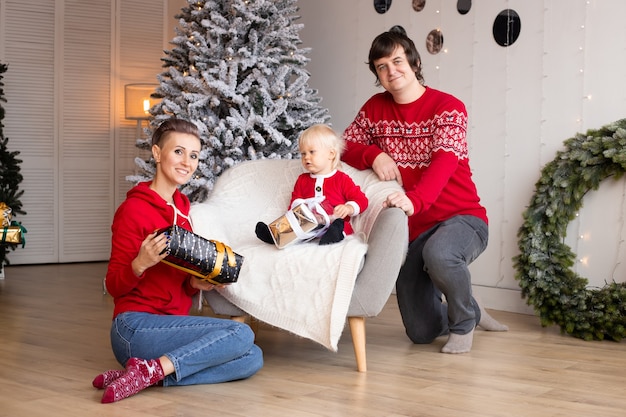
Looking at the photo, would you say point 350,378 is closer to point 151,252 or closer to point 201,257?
point 201,257

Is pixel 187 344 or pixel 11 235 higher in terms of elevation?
pixel 11 235

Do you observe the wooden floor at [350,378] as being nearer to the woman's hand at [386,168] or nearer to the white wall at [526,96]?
the white wall at [526,96]

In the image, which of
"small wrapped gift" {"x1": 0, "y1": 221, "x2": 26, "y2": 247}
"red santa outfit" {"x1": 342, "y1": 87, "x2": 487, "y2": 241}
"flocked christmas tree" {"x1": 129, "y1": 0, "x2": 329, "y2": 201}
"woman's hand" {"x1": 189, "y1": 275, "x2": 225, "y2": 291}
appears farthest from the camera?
"flocked christmas tree" {"x1": 129, "y1": 0, "x2": 329, "y2": 201}

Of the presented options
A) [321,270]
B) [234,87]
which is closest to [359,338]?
[321,270]

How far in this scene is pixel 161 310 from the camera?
2.67m

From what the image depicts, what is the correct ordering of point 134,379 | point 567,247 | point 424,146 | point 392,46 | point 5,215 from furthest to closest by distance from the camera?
point 567,247 → point 5,215 → point 424,146 → point 392,46 → point 134,379

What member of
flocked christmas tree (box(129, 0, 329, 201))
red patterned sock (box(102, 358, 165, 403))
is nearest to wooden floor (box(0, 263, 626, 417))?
red patterned sock (box(102, 358, 165, 403))

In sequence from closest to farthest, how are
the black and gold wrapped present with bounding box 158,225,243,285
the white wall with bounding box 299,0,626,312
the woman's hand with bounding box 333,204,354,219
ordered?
the black and gold wrapped present with bounding box 158,225,243,285 < the woman's hand with bounding box 333,204,354,219 < the white wall with bounding box 299,0,626,312

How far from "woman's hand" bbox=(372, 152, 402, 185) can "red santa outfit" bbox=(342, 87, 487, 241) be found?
40 millimetres

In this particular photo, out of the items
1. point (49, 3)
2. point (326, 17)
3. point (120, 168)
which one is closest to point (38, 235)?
point (120, 168)

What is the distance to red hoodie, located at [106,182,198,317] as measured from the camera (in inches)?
101

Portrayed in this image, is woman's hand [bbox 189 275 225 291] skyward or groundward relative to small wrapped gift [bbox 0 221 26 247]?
groundward

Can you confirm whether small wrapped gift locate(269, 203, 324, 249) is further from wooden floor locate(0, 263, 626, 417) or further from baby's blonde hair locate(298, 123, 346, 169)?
wooden floor locate(0, 263, 626, 417)

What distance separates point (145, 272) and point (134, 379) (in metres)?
0.40
